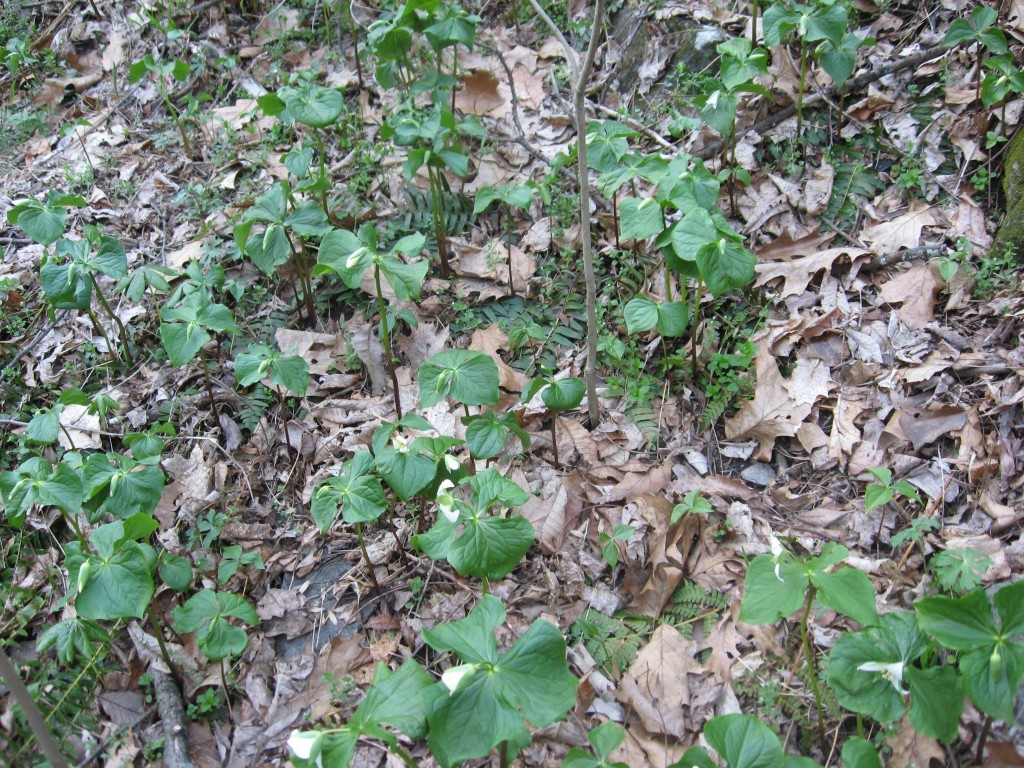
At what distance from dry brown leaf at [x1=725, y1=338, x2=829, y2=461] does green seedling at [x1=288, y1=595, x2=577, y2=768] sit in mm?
1403

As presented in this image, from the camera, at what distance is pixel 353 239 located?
8.95ft

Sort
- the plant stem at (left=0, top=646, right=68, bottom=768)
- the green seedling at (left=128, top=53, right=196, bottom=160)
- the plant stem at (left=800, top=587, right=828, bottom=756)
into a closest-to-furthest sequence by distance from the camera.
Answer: the plant stem at (left=0, top=646, right=68, bottom=768) → the plant stem at (left=800, top=587, right=828, bottom=756) → the green seedling at (left=128, top=53, right=196, bottom=160)

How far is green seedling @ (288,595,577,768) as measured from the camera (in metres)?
1.74

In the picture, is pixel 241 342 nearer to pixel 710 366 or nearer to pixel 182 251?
pixel 182 251

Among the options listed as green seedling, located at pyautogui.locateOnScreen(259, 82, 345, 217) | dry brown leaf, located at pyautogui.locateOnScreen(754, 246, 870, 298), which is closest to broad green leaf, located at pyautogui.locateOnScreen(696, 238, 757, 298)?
dry brown leaf, located at pyautogui.locateOnScreen(754, 246, 870, 298)

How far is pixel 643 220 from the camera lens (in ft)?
9.33

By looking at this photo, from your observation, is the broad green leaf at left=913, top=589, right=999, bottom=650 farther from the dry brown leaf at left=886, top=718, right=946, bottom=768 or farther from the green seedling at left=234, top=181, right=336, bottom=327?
the green seedling at left=234, top=181, right=336, bottom=327

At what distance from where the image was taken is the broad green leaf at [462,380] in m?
2.58

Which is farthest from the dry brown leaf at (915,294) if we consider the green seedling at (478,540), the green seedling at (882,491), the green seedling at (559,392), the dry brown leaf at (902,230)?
the green seedling at (478,540)

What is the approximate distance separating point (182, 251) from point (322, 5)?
2.19 metres

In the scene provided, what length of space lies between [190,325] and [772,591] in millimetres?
2315

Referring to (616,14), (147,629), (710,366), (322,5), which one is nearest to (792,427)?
(710,366)

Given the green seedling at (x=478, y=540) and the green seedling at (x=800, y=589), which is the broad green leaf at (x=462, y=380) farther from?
the green seedling at (x=800, y=589)

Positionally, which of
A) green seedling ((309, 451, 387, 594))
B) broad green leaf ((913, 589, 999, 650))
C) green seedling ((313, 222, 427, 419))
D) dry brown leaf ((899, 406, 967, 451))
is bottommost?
dry brown leaf ((899, 406, 967, 451))
